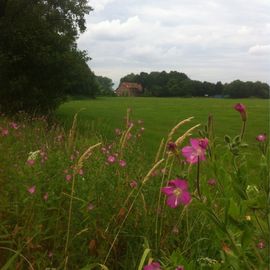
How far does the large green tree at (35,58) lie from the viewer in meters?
20.5

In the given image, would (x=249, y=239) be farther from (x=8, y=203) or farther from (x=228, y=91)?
(x=228, y=91)

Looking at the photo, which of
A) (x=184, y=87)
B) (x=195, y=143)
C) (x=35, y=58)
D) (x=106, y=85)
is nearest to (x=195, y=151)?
(x=195, y=143)

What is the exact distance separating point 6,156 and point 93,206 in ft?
4.87

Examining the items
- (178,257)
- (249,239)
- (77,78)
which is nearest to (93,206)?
(178,257)

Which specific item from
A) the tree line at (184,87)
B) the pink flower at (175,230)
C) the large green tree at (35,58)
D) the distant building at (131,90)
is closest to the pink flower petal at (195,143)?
the pink flower at (175,230)

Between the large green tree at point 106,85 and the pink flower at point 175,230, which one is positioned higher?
the pink flower at point 175,230

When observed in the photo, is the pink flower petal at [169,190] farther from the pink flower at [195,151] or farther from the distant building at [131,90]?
the distant building at [131,90]

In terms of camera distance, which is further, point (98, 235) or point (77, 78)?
point (77, 78)

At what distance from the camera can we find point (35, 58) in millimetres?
20578

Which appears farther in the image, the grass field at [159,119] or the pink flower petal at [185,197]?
the grass field at [159,119]

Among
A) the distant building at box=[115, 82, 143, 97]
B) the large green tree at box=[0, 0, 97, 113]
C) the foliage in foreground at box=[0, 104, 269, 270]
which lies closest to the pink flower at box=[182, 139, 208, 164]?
the foliage in foreground at box=[0, 104, 269, 270]

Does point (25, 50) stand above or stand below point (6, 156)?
above

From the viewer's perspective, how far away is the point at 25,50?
20844mm

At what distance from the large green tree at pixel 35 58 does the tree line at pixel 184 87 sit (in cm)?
5584
